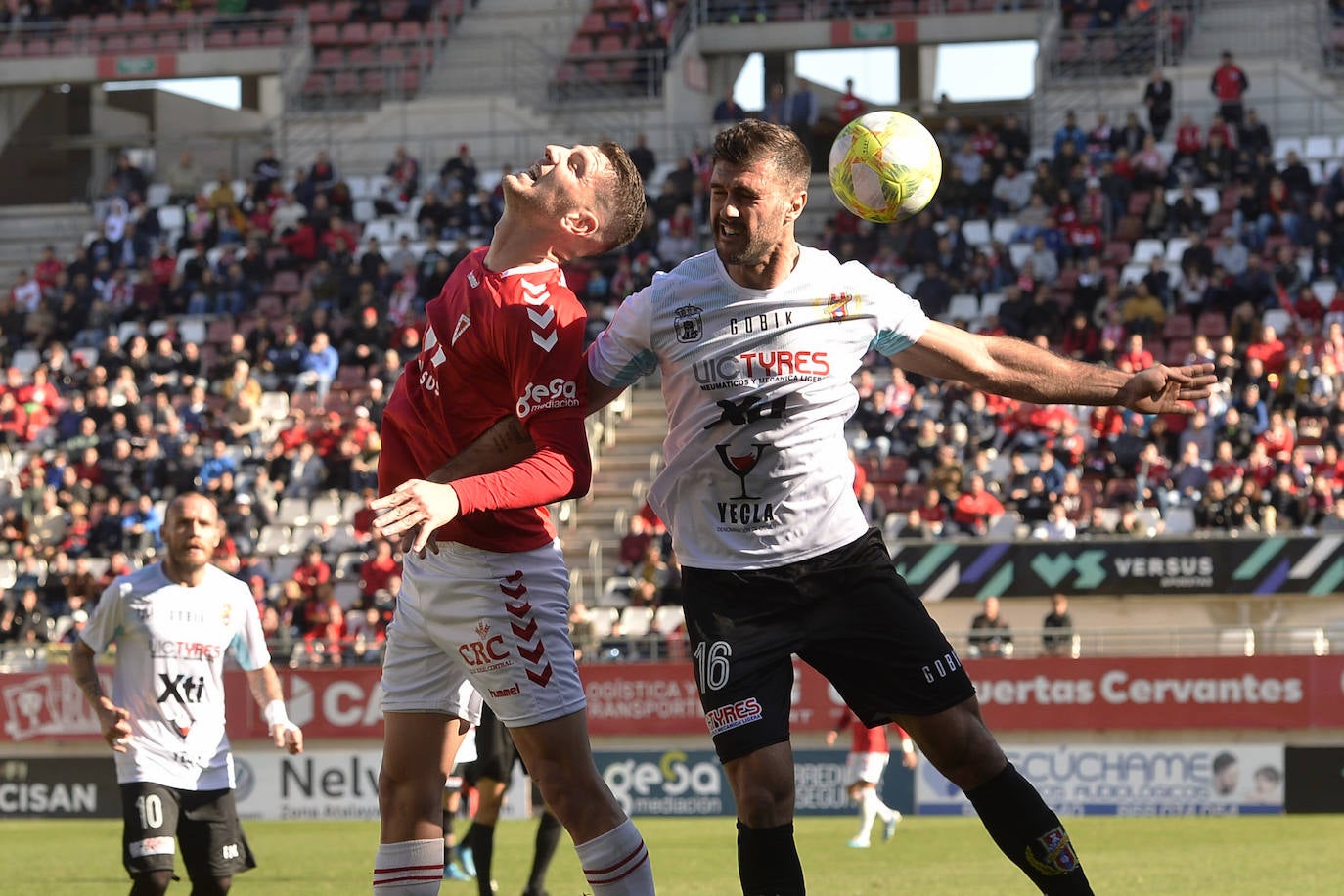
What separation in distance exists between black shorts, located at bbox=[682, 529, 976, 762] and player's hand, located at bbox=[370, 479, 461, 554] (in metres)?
1.21

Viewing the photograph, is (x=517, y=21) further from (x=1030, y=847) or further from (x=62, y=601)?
(x=1030, y=847)

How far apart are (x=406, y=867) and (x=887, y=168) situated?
3113mm

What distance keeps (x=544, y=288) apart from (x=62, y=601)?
2017 centimetres

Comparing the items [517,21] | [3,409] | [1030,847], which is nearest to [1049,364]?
[1030,847]

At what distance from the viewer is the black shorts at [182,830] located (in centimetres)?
839

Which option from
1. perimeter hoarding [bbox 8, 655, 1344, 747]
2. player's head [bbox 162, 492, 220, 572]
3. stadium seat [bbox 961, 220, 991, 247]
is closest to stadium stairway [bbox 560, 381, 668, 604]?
perimeter hoarding [bbox 8, 655, 1344, 747]

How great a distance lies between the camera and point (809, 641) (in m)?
6.26

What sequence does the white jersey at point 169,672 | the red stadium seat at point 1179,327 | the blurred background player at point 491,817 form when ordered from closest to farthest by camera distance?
the white jersey at point 169,672, the blurred background player at point 491,817, the red stadium seat at point 1179,327

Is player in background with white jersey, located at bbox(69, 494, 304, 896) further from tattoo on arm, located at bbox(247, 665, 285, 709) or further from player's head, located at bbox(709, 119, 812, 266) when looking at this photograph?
player's head, located at bbox(709, 119, 812, 266)

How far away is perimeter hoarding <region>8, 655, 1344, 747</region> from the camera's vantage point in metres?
20.0

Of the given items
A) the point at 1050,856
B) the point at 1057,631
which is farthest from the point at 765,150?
the point at 1057,631

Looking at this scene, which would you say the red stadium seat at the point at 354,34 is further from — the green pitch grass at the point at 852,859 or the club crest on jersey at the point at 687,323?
the club crest on jersey at the point at 687,323

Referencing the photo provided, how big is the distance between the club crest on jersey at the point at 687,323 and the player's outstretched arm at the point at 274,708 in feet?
10.3

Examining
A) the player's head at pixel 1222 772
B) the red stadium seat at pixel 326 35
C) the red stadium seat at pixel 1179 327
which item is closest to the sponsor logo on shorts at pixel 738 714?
the player's head at pixel 1222 772
